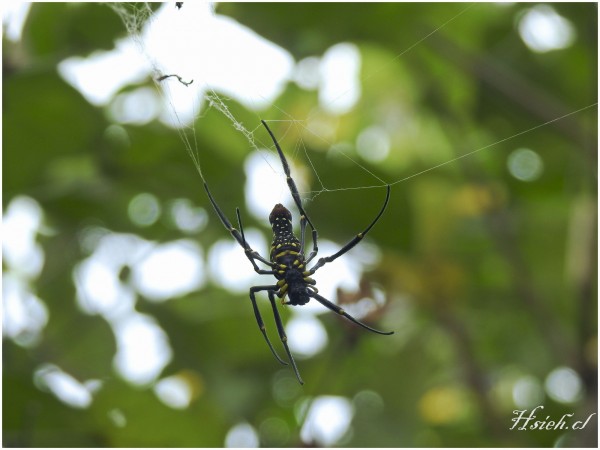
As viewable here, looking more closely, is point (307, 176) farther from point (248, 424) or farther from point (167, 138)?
point (248, 424)
